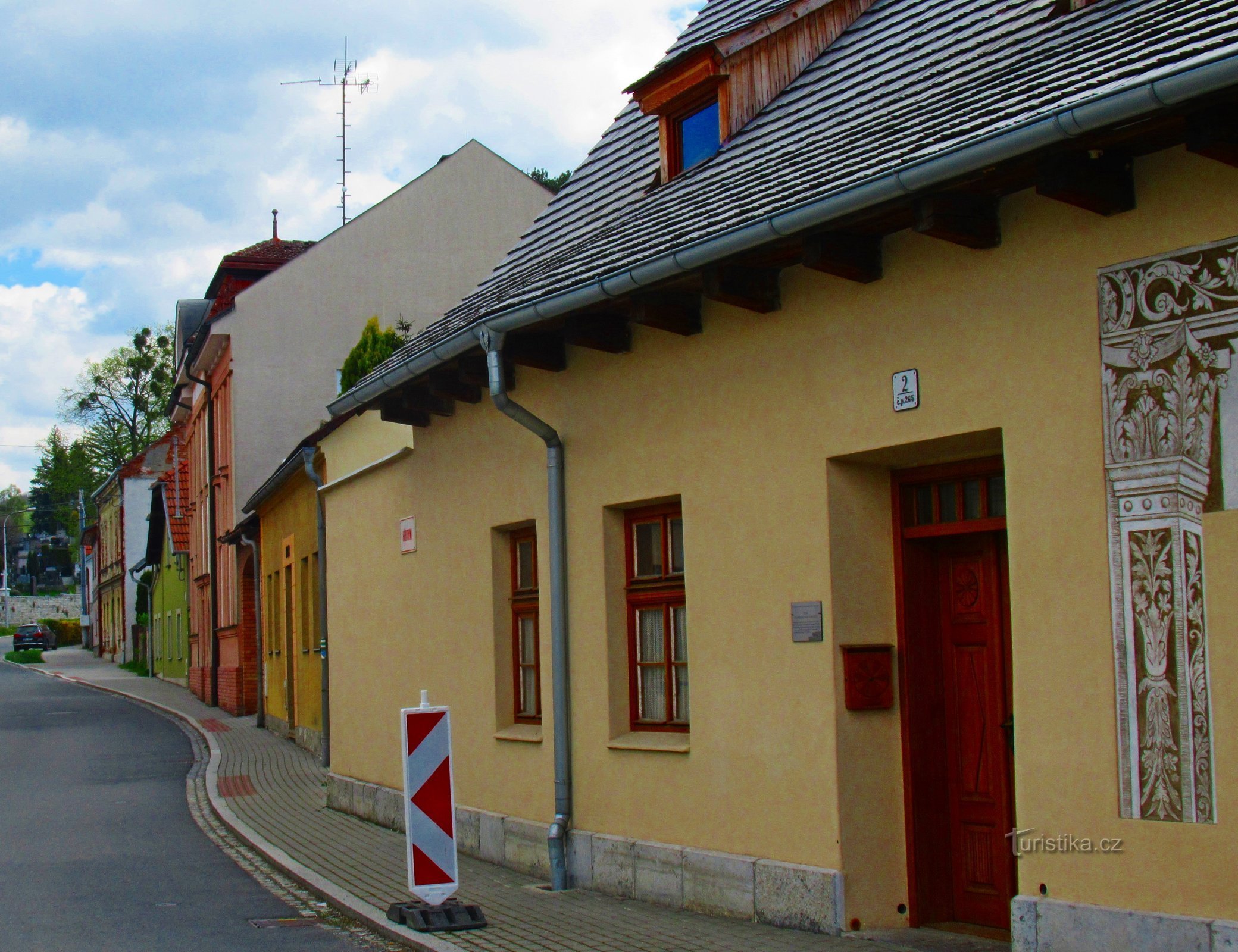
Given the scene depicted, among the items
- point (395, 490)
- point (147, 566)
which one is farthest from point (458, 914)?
point (147, 566)

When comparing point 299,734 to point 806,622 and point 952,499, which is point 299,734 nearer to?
point 806,622

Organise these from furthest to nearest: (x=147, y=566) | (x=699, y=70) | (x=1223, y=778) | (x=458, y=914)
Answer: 1. (x=147, y=566)
2. (x=699, y=70)
3. (x=458, y=914)
4. (x=1223, y=778)

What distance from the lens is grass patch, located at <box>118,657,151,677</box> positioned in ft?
167

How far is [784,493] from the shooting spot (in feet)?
27.8

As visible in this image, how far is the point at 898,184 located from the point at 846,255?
1.01 m

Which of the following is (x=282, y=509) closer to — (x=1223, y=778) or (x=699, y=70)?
(x=699, y=70)

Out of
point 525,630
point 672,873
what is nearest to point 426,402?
point 525,630

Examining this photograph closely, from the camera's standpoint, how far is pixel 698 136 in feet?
38.5

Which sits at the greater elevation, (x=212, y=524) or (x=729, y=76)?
(x=729, y=76)

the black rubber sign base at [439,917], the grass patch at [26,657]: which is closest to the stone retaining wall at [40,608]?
the grass patch at [26,657]

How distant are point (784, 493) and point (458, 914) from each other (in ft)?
10.5

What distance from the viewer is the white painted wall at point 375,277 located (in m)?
30.5

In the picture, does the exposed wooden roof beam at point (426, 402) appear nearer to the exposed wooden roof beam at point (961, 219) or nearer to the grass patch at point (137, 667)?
the exposed wooden roof beam at point (961, 219)

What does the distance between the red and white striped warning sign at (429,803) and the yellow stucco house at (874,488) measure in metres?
1.46
